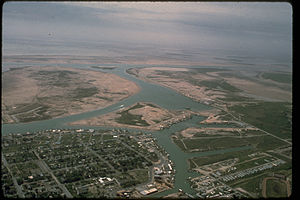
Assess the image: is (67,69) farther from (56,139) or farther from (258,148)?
(258,148)

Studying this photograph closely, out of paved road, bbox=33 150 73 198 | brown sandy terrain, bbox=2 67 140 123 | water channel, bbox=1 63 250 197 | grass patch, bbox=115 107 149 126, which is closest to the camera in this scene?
paved road, bbox=33 150 73 198

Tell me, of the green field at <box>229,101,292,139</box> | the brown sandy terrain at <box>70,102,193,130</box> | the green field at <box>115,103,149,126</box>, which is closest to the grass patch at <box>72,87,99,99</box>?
the brown sandy terrain at <box>70,102,193,130</box>

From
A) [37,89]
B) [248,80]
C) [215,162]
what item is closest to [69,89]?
[37,89]

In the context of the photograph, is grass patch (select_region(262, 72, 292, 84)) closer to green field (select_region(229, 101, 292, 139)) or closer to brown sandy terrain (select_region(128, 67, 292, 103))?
brown sandy terrain (select_region(128, 67, 292, 103))

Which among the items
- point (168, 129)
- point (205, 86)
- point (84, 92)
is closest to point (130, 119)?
point (168, 129)

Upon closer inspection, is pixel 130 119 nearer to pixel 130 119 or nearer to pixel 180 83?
pixel 130 119

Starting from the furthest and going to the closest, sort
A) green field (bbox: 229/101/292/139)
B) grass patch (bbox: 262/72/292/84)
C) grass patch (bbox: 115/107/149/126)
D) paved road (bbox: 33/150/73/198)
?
1. grass patch (bbox: 262/72/292/84)
2. green field (bbox: 229/101/292/139)
3. grass patch (bbox: 115/107/149/126)
4. paved road (bbox: 33/150/73/198)
